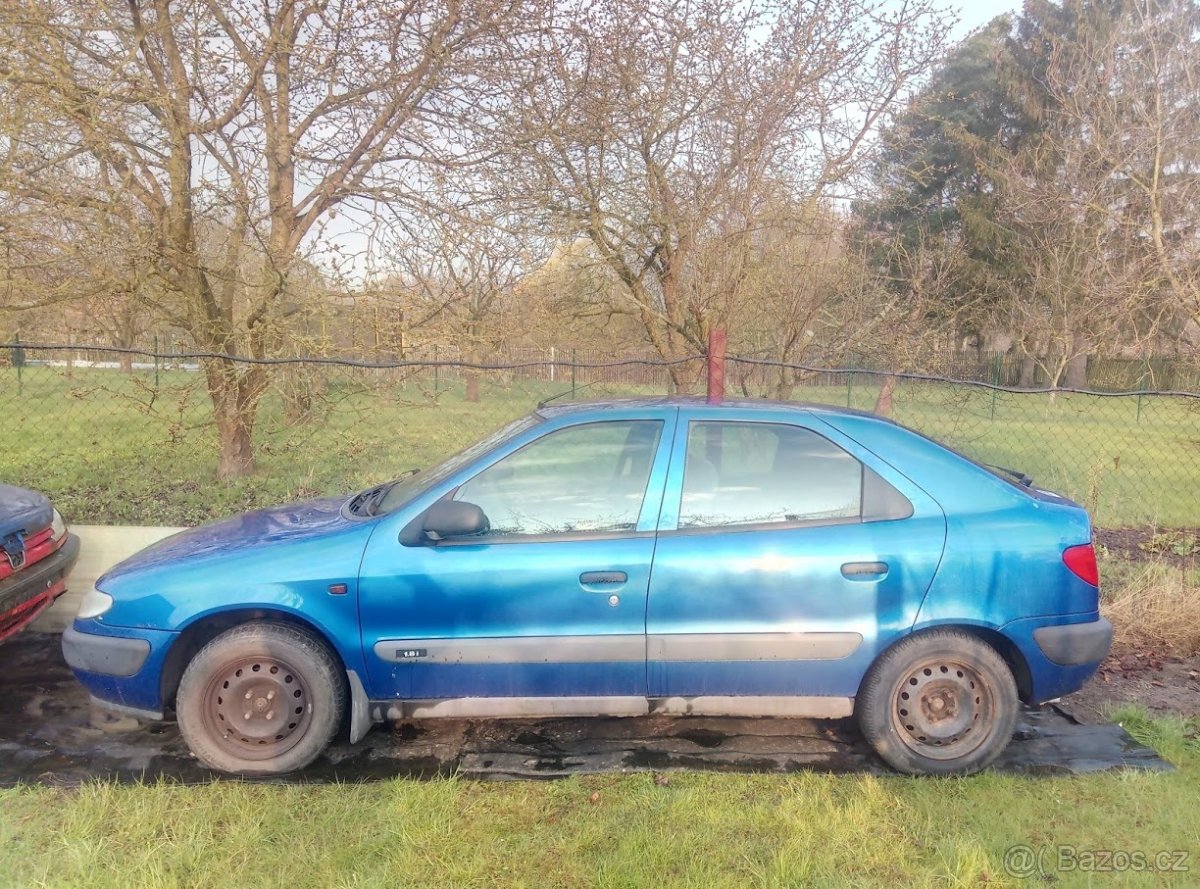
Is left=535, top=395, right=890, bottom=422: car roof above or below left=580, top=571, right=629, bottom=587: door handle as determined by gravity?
above

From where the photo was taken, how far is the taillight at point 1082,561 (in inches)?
127

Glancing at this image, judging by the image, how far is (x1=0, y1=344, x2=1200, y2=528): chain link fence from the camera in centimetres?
655

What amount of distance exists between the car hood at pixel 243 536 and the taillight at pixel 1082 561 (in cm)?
308

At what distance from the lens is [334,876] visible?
246cm

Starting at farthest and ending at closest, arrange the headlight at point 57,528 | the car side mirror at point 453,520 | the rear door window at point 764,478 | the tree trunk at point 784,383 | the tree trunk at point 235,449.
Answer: the tree trunk at point 784,383 < the tree trunk at point 235,449 < the headlight at point 57,528 < the rear door window at point 764,478 < the car side mirror at point 453,520

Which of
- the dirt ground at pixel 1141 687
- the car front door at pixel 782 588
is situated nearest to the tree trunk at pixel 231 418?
the car front door at pixel 782 588

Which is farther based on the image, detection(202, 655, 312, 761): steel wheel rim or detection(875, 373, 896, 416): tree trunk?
detection(875, 373, 896, 416): tree trunk

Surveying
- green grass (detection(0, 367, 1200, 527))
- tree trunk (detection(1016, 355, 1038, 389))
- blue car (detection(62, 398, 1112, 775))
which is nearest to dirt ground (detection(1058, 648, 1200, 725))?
blue car (detection(62, 398, 1112, 775))

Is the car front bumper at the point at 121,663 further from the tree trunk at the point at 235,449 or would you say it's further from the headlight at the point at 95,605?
the tree trunk at the point at 235,449

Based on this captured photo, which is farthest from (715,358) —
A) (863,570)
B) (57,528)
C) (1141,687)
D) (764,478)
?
(57,528)

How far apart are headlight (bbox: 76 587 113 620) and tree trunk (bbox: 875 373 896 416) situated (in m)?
8.26

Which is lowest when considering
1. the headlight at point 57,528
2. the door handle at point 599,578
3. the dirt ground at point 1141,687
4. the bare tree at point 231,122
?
the dirt ground at point 1141,687

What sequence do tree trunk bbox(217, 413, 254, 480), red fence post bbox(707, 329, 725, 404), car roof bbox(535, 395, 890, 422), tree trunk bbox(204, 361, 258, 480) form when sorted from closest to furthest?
car roof bbox(535, 395, 890, 422) < red fence post bbox(707, 329, 725, 404) < tree trunk bbox(204, 361, 258, 480) < tree trunk bbox(217, 413, 254, 480)

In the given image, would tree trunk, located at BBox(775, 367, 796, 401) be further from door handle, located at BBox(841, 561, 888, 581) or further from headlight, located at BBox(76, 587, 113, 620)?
headlight, located at BBox(76, 587, 113, 620)
